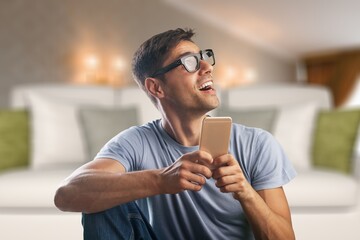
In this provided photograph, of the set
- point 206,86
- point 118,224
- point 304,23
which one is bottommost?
point 118,224

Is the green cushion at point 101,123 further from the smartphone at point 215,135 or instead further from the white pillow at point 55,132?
the smartphone at point 215,135

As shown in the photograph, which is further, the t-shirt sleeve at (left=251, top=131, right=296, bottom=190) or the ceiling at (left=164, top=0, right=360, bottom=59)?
the ceiling at (left=164, top=0, right=360, bottom=59)

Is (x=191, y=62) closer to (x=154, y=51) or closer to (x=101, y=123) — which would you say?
(x=154, y=51)

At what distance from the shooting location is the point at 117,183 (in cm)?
47

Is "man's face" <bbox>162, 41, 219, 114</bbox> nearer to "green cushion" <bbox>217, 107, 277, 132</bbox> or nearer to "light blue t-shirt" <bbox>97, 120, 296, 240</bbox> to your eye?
"light blue t-shirt" <bbox>97, 120, 296, 240</bbox>

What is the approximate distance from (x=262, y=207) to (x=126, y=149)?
138 millimetres

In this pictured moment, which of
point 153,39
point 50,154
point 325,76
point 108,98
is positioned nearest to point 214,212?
point 153,39

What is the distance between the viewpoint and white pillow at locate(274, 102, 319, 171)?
1.10 meters

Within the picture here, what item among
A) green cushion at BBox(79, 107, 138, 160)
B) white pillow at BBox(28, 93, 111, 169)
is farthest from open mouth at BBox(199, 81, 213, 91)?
white pillow at BBox(28, 93, 111, 169)

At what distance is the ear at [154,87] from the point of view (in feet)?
1.48

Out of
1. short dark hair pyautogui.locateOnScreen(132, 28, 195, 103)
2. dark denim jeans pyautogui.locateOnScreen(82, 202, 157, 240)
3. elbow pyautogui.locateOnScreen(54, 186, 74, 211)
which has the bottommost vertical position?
dark denim jeans pyautogui.locateOnScreen(82, 202, 157, 240)

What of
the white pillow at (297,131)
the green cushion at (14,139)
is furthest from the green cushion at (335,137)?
the green cushion at (14,139)

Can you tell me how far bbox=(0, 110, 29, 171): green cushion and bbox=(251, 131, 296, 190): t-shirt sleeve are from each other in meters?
0.82

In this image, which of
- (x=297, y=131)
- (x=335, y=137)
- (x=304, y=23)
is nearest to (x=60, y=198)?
(x=297, y=131)
